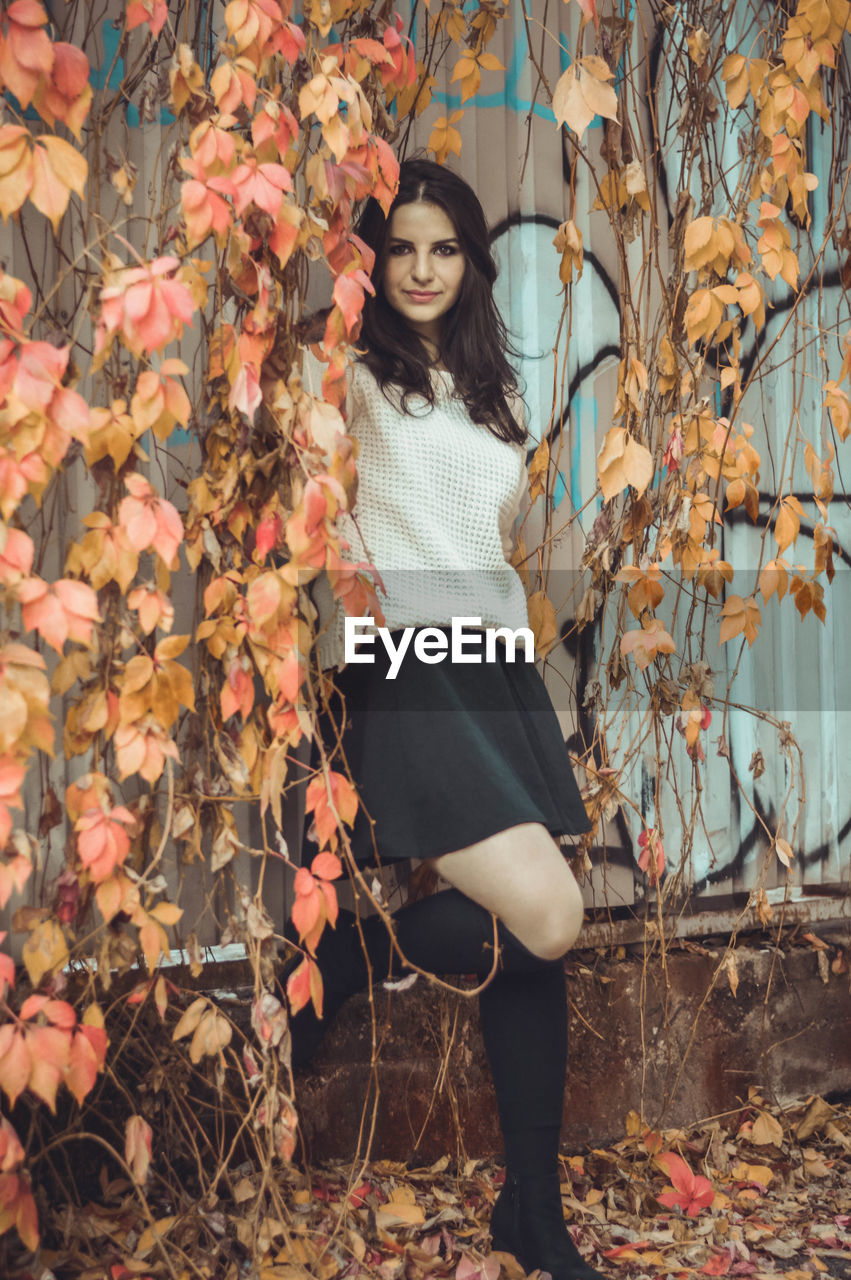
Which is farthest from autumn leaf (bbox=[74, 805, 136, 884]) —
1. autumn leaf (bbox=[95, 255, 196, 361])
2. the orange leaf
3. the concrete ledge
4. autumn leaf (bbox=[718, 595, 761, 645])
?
autumn leaf (bbox=[718, 595, 761, 645])

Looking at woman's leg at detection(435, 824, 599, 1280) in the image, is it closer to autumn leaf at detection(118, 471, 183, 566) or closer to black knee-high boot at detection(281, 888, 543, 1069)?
black knee-high boot at detection(281, 888, 543, 1069)

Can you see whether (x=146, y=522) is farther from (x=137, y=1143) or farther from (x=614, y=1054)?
(x=614, y=1054)

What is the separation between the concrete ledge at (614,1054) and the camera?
2.03 m

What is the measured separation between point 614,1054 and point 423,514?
3.95 feet

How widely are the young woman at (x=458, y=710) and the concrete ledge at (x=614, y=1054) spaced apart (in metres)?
0.26

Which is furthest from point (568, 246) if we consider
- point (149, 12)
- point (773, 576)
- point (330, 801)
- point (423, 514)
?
point (330, 801)

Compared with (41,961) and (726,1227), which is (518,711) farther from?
(726,1227)

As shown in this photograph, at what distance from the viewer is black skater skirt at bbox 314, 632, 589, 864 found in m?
1.61

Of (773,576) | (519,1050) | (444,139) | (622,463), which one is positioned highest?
(444,139)

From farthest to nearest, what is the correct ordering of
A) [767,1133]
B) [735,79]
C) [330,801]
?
1. [767,1133]
2. [735,79]
3. [330,801]

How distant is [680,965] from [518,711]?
0.85 metres

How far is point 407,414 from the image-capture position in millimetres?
1718

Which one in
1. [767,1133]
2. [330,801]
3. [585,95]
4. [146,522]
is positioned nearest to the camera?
[146,522]

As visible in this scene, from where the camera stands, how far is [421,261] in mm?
1773
